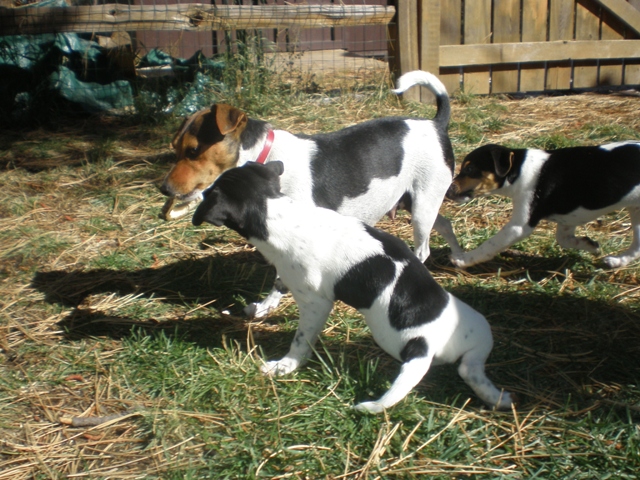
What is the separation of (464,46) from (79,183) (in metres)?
5.84

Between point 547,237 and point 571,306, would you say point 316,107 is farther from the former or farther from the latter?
point 571,306

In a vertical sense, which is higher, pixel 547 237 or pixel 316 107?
pixel 316 107

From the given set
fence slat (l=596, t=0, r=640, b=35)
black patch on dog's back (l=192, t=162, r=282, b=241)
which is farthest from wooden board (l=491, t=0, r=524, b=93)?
black patch on dog's back (l=192, t=162, r=282, b=241)

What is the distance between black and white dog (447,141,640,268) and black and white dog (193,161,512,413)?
1.71 meters

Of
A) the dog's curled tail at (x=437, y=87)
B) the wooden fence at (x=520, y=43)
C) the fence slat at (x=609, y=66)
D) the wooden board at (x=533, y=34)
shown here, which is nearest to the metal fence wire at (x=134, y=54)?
the wooden fence at (x=520, y=43)

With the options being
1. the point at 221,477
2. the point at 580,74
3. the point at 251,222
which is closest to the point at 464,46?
the point at 580,74

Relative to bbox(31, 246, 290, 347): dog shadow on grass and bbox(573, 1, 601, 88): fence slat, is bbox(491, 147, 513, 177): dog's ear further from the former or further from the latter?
bbox(573, 1, 601, 88): fence slat

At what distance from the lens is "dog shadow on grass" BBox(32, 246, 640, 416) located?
346cm

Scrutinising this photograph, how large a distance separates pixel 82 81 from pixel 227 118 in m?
5.63

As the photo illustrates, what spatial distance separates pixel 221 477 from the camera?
9.23 ft

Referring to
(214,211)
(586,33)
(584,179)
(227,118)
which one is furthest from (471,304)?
(586,33)

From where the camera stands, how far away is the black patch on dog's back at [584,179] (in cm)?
464

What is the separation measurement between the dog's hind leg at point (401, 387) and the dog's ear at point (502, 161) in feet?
7.57

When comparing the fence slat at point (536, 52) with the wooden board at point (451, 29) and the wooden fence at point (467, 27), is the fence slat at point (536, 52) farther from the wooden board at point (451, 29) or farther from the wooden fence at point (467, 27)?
the wooden board at point (451, 29)
